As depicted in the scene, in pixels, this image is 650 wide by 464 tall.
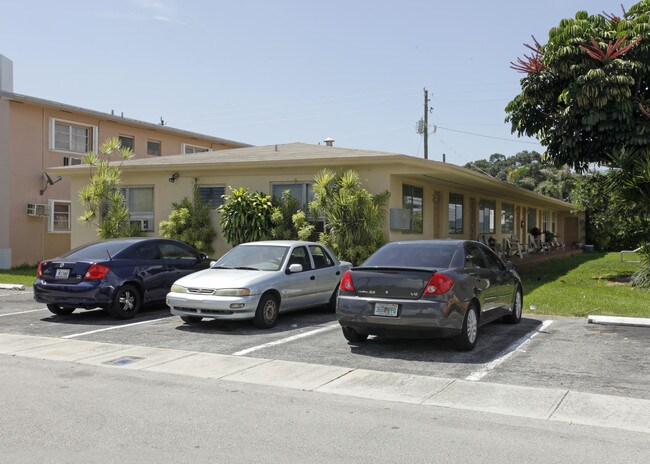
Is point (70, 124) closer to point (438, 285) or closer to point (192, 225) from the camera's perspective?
point (192, 225)

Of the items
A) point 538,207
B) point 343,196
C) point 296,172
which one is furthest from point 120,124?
point 538,207

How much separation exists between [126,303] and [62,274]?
121 cm

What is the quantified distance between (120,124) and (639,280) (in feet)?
69.2

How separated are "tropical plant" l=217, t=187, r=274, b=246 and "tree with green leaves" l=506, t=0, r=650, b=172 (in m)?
8.13

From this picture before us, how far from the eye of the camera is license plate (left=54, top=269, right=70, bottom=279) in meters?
11.4

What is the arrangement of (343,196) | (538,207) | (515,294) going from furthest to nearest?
(538,207)
(343,196)
(515,294)

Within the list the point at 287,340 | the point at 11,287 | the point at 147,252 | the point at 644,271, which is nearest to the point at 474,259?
the point at 287,340

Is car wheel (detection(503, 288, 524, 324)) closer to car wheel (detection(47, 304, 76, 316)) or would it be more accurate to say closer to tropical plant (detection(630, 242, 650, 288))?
tropical plant (detection(630, 242, 650, 288))

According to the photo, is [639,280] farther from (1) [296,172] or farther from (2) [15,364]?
(2) [15,364]

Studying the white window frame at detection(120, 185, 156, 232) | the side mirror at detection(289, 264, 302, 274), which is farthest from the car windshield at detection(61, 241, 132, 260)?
the white window frame at detection(120, 185, 156, 232)

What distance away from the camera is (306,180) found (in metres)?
18.1

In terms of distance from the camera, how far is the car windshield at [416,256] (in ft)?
29.5

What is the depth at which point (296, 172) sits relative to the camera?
18219 mm

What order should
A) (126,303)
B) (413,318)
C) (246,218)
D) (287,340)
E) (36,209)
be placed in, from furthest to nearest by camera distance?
(36,209), (246,218), (126,303), (287,340), (413,318)
